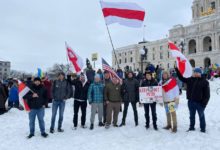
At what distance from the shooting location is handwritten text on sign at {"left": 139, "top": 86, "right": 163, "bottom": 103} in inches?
311

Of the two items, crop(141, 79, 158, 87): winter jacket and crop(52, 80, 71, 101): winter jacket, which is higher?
crop(141, 79, 158, 87): winter jacket

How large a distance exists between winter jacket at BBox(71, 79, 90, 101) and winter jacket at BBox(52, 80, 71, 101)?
0.98ft

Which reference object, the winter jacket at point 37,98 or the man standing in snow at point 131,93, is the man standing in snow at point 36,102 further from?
the man standing in snow at point 131,93

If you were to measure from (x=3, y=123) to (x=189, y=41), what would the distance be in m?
67.5

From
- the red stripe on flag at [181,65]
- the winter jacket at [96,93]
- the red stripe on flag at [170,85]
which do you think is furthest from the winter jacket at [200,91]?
the winter jacket at [96,93]

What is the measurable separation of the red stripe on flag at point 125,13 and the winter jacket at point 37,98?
13.2 feet

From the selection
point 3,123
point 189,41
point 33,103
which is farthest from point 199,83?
point 189,41

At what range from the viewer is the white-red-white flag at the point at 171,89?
7754 mm

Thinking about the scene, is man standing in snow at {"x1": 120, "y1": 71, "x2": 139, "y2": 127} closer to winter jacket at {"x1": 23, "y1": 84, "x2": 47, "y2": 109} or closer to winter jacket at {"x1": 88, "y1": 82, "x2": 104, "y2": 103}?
winter jacket at {"x1": 88, "y1": 82, "x2": 104, "y2": 103}

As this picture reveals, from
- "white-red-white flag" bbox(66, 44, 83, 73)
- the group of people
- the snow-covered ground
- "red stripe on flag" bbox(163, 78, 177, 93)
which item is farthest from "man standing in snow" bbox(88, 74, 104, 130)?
"red stripe on flag" bbox(163, 78, 177, 93)

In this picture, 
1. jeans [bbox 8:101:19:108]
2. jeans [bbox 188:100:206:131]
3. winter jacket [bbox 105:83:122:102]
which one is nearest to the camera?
jeans [bbox 188:100:206:131]

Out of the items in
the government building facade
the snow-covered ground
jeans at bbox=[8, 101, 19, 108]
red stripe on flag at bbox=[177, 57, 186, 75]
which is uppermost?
the government building facade

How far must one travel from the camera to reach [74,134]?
8102 millimetres

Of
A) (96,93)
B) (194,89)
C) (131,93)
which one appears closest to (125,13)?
(131,93)
